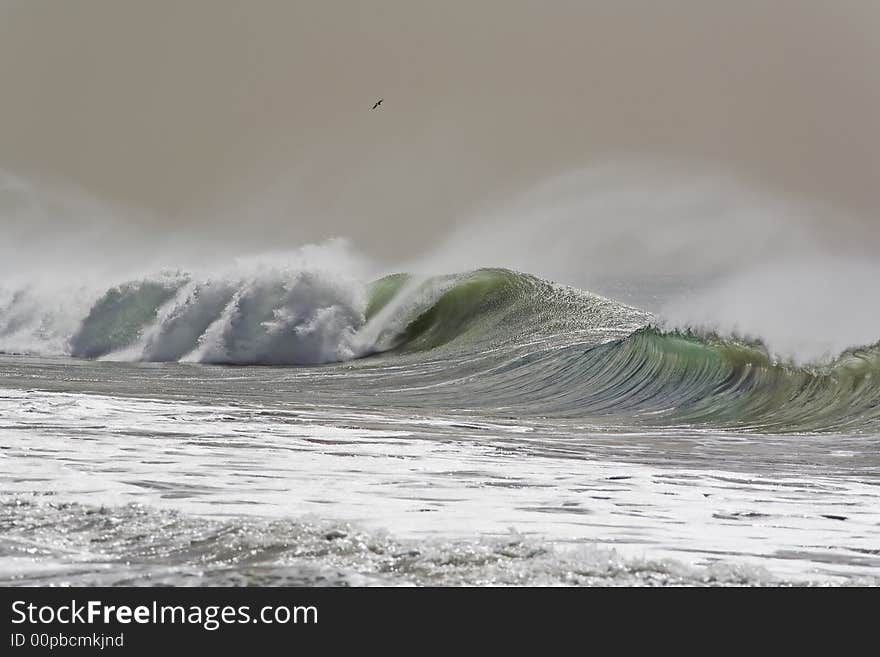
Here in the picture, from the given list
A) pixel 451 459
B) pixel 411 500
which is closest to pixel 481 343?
pixel 451 459

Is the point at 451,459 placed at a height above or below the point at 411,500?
above

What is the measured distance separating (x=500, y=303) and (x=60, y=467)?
1755 centimetres

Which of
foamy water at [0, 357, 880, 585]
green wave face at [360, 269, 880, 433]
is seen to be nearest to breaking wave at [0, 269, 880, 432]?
green wave face at [360, 269, 880, 433]

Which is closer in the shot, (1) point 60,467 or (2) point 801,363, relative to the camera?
(1) point 60,467

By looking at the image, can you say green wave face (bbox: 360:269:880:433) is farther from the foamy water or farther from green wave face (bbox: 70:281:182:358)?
green wave face (bbox: 70:281:182:358)

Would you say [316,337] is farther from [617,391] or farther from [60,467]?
[60,467]

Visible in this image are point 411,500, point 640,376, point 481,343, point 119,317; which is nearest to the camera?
point 411,500

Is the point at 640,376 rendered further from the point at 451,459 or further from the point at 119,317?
the point at 119,317

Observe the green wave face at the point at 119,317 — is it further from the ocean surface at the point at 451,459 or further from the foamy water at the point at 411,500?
the foamy water at the point at 411,500

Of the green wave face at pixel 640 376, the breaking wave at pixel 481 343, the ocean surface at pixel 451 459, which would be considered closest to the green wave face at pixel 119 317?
the breaking wave at pixel 481 343

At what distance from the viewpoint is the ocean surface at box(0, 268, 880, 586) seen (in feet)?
19.6

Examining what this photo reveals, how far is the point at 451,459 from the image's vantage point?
9898 millimetres
